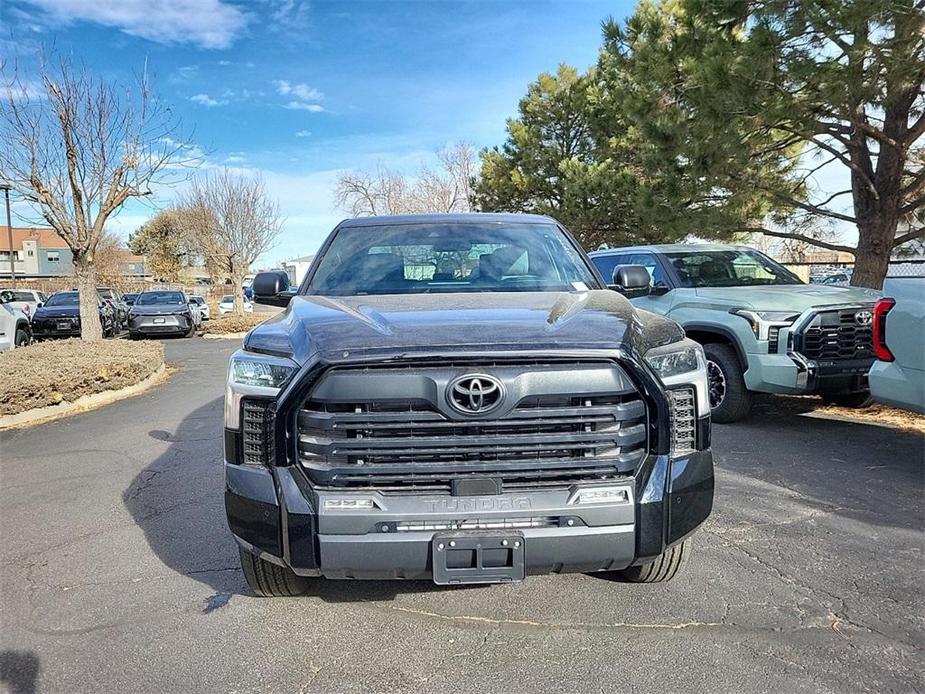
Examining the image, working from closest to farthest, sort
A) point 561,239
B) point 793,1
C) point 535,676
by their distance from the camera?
point 535,676, point 561,239, point 793,1

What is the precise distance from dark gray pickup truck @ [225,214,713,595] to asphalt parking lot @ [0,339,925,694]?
45cm

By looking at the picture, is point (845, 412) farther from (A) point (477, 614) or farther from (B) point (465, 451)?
(B) point (465, 451)

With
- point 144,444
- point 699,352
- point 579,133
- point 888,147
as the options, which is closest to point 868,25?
point 888,147

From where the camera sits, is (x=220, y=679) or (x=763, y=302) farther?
(x=763, y=302)

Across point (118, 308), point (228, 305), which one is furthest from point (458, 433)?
point (228, 305)

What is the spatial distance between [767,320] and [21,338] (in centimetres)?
1541

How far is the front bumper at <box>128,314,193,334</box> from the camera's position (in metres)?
20.0

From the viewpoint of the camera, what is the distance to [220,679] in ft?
8.32

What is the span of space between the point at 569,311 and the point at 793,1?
6675 mm

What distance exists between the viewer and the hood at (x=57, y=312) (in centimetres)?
1836

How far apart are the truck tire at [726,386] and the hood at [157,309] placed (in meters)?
17.9

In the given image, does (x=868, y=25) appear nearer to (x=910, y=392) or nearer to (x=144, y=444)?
(x=910, y=392)

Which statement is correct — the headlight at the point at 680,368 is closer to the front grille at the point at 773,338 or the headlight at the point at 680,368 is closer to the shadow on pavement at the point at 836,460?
the shadow on pavement at the point at 836,460

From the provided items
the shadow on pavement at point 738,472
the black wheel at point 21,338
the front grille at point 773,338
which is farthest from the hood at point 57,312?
the front grille at point 773,338
